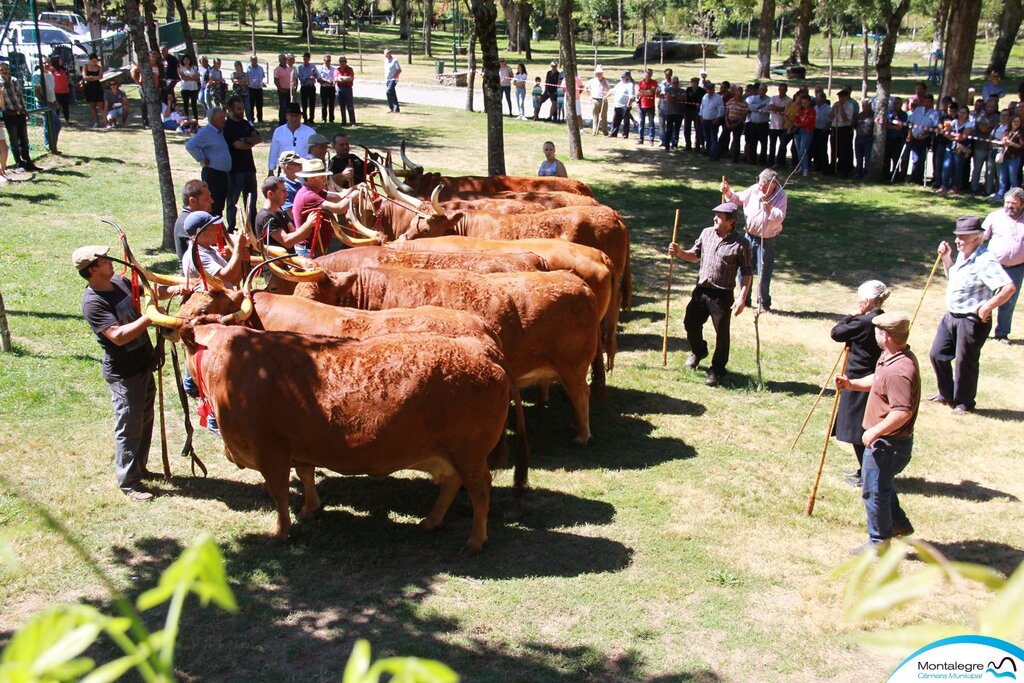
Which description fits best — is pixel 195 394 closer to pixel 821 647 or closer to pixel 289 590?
pixel 289 590

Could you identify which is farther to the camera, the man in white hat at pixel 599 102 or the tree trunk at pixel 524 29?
the tree trunk at pixel 524 29

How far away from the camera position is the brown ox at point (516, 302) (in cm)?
853

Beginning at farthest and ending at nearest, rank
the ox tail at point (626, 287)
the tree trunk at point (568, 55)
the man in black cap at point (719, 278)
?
the tree trunk at point (568, 55)
the ox tail at point (626, 287)
the man in black cap at point (719, 278)

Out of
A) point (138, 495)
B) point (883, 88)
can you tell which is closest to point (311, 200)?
point (138, 495)

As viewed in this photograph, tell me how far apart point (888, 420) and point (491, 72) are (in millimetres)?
12167

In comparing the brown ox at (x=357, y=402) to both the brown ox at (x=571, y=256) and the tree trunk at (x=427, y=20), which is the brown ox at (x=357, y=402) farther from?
the tree trunk at (x=427, y=20)

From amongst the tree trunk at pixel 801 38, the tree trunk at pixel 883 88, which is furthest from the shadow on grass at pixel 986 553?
the tree trunk at pixel 801 38

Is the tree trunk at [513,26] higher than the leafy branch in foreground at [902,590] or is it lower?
higher

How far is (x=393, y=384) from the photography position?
6527mm

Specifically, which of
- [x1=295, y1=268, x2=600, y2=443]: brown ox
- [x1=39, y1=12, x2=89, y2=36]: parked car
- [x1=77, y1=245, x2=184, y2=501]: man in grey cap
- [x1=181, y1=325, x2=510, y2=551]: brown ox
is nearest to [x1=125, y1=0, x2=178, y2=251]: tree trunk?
[x1=295, y1=268, x2=600, y2=443]: brown ox

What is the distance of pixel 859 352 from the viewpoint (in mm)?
8117

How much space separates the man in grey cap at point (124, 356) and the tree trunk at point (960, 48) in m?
21.4

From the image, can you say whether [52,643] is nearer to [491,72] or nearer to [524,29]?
[491,72]

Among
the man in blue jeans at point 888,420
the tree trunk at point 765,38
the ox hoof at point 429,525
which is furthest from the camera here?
the tree trunk at point 765,38
